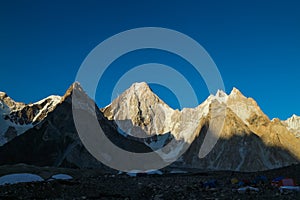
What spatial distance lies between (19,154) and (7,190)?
149 m

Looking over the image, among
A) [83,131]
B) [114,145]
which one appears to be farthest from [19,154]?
[114,145]

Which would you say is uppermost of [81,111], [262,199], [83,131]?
[81,111]

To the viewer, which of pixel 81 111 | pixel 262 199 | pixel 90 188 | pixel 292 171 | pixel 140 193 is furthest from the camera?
pixel 81 111

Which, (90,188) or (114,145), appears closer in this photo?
(90,188)

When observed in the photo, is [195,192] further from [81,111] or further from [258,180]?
[81,111]

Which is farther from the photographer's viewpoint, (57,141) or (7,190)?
(57,141)

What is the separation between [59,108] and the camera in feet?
611

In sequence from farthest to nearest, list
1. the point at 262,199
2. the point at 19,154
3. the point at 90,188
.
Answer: the point at 19,154
the point at 90,188
the point at 262,199

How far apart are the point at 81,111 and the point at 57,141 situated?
2728 centimetres

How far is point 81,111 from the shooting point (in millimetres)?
189000

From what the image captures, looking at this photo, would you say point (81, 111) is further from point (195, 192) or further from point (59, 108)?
point (195, 192)

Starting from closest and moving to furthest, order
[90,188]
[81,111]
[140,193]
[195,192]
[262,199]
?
[262,199], [195,192], [140,193], [90,188], [81,111]

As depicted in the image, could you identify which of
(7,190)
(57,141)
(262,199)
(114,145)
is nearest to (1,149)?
(57,141)

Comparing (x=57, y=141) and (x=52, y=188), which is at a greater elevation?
(x=57, y=141)
